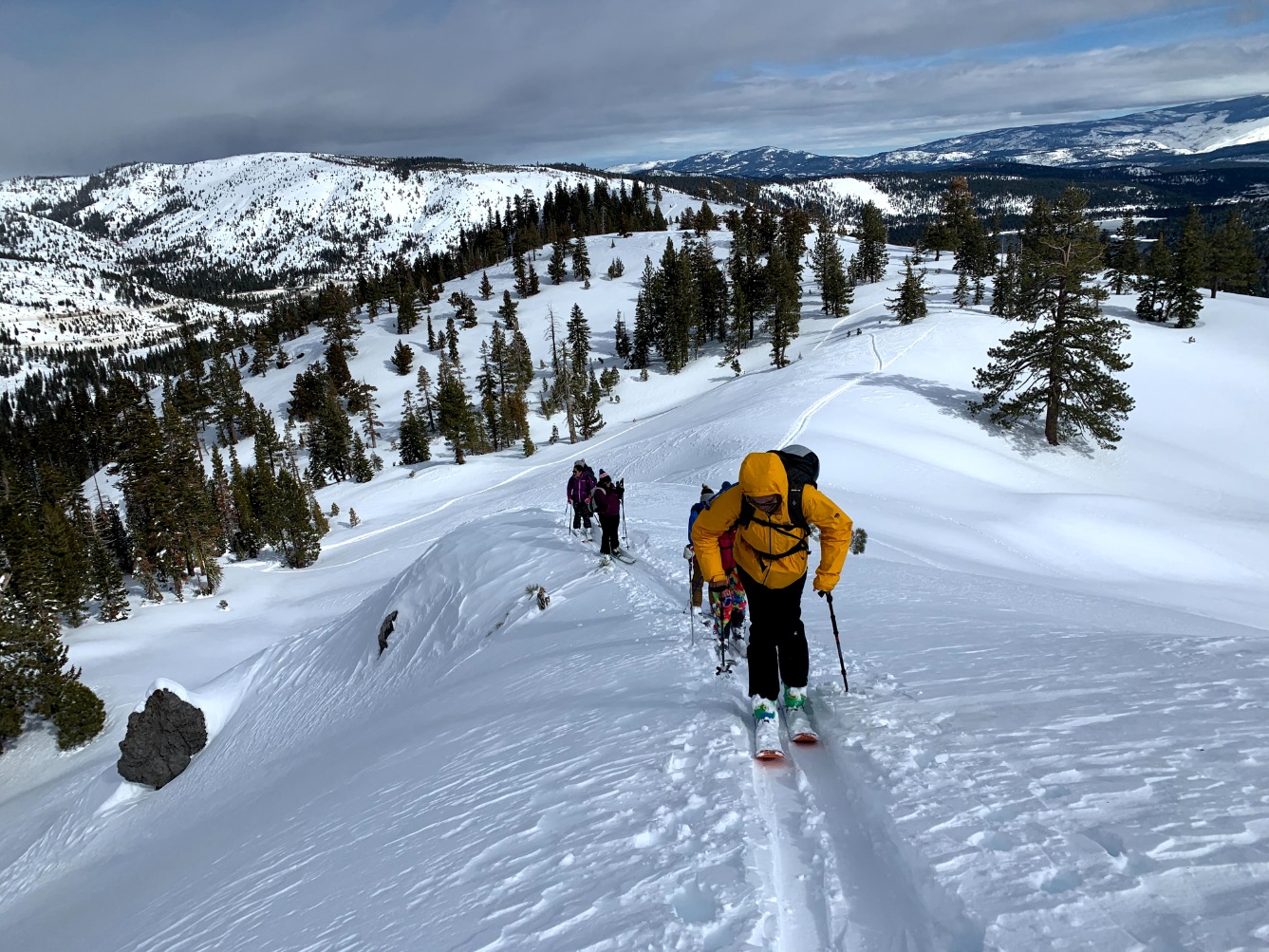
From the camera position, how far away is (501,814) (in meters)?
5.50

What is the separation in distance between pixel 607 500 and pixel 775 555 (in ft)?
29.3

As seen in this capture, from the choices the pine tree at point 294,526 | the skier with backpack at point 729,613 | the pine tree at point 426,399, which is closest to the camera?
the skier with backpack at point 729,613

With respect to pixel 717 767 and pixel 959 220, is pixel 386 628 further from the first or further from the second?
pixel 959 220

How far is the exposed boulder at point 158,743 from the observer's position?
18141 millimetres

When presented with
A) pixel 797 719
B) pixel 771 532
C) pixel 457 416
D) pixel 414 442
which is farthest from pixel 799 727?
pixel 414 442

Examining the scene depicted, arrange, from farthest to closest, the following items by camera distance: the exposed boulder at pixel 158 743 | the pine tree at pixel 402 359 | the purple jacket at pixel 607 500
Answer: the pine tree at pixel 402 359, the exposed boulder at pixel 158 743, the purple jacket at pixel 607 500

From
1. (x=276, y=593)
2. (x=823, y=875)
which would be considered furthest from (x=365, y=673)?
(x=276, y=593)

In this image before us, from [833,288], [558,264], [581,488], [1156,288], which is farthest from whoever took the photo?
[558,264]

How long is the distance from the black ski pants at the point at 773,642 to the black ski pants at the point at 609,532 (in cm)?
855

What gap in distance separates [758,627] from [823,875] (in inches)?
75.5

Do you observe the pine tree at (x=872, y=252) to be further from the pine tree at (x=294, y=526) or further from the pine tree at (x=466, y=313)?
the pine tree at (x=294, y=526)

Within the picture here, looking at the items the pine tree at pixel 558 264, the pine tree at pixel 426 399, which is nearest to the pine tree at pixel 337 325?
the pine tree at pixel 426 399

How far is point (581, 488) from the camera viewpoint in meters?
15.7

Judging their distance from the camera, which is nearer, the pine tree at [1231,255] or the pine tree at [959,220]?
the pine tree at [1231,255]
